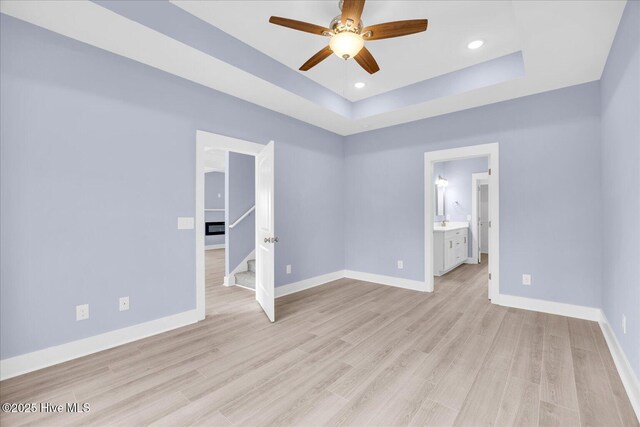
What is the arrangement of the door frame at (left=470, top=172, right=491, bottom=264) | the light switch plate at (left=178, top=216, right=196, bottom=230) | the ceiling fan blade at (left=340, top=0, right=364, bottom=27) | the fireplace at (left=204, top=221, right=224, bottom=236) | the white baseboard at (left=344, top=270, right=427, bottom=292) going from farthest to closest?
the fireplace at (left=204, top=221, right=224, bottom=236) → the door frame at (left=470, top=172, right=491, bottom=264) → the white baseboard at (left=344, top=270, right=427, bottom=292) → the light switch plate at (left=178, top=216, right=196, bottom=230) → the ceiling fan blade at (left=340, top=0, right=364, bottom=27)

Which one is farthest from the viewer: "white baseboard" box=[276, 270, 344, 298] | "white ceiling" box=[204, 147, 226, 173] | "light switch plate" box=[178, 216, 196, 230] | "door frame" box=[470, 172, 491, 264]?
"white ceiling" box=[204, 147, 226, 173]

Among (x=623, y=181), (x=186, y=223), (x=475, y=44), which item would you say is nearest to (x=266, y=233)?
(x=186, y=223)

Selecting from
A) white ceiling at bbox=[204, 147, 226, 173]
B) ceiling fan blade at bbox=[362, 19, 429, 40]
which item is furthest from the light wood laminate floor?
white ceiling at bbox=[204, 147, 226, 173]

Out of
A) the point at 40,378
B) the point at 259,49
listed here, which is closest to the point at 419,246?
the point at 259,49

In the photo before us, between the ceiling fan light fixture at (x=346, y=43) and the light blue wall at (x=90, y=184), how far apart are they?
5.82 feet

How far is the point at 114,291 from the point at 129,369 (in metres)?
0.72

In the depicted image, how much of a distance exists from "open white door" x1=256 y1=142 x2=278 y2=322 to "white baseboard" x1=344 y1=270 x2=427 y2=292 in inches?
75.2

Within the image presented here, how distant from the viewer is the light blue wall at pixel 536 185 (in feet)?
10.2

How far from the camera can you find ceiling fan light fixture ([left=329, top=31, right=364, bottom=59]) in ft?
6.70

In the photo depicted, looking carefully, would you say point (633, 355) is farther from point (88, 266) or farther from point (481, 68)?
point (88, 266)

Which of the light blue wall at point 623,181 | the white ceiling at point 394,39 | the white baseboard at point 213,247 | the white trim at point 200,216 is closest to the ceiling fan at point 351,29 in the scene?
the white ceiling at point 394,39

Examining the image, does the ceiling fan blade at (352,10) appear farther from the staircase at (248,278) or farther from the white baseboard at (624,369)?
the staircase at (248,278)

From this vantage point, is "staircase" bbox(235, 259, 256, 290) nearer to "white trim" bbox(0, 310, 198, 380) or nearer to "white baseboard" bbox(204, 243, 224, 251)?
"white trim" bbox(0, 310, 198, 380)

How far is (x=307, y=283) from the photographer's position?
4465 mm
